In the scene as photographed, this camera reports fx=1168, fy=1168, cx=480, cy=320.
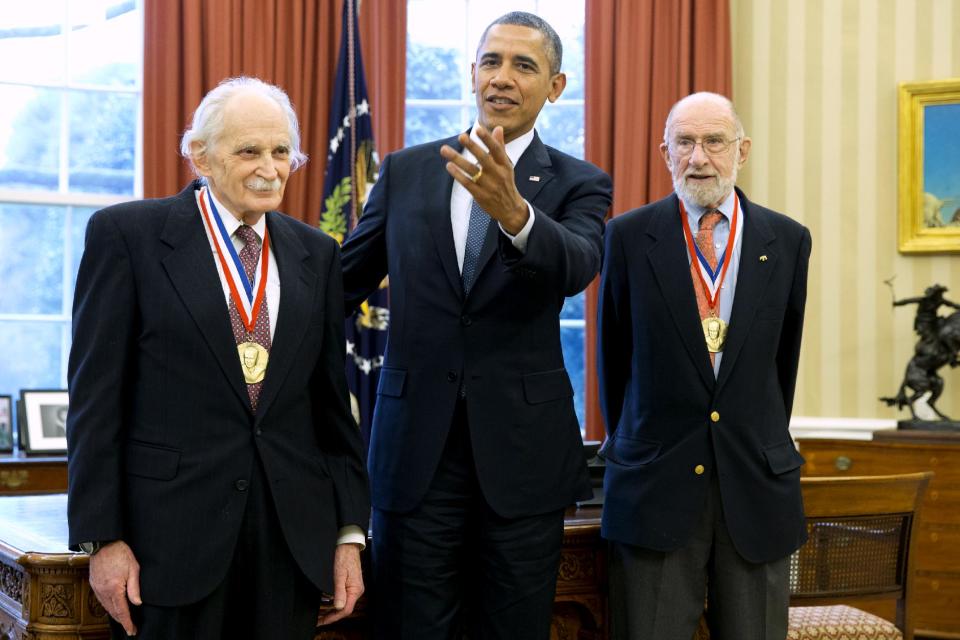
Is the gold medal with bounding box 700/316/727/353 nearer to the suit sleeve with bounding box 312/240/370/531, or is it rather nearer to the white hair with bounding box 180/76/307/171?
the suit sleeve with bounding box 312/240/370/531

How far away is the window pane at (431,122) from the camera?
20.1ft

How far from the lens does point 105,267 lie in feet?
6.53

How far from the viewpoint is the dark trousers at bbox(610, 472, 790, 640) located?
2.43m

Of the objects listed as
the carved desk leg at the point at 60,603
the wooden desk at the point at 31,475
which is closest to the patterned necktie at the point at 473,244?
the carved desk leg at the point at 60,603

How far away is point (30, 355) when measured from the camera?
5598mm

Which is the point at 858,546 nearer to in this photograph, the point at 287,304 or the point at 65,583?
the point at 287,304

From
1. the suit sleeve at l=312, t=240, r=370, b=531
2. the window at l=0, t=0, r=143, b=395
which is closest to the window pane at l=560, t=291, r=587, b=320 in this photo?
the window at l=0, t=0, r=143, b=395

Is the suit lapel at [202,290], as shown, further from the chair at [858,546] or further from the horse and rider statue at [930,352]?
the horse and rider statue at [930,352]

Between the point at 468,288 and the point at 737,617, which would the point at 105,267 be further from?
the point at 737,617

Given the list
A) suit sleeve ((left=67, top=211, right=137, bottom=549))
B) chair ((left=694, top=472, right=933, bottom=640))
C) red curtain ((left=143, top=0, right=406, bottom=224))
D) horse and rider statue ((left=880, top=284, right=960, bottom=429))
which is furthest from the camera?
red curtain ((left=143, top=0, right=406, bottom=224))

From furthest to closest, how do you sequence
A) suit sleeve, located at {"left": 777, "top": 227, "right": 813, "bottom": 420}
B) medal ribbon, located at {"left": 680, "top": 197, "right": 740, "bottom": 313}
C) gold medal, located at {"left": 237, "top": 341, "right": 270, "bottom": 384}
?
suit sleeve, located at {"left": 777, "top": 227, "right": 813, "bottom": 420}
medal ribbon, located at {"left": 680, "top": 197, "right": 740, "bottom": 313}
gold medal, located at {"left": 237, "top": 341, "right": 270, "bottom": 384}

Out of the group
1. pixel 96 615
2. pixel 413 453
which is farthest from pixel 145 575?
pixel 413 453

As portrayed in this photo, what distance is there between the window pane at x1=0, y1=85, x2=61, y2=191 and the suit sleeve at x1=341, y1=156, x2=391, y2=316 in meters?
3.62

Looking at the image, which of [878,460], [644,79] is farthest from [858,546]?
[644,79]
